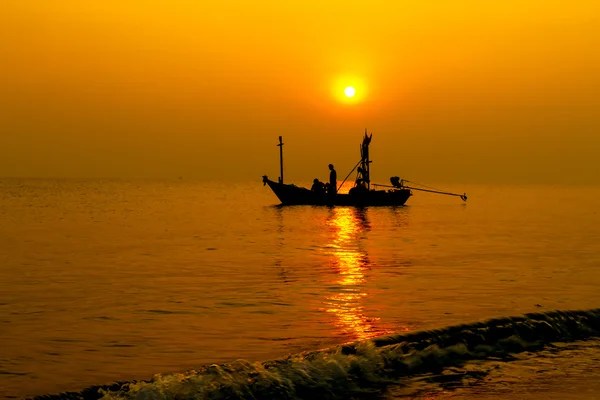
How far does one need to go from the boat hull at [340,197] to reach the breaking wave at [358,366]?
180 feet

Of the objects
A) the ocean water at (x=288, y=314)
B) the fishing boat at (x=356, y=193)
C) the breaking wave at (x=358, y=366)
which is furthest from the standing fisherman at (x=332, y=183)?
the breaking wave at (x=358, y=366)

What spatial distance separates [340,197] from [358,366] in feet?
194

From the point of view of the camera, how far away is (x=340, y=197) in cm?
7144

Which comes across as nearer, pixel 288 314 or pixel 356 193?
pixel 288 314

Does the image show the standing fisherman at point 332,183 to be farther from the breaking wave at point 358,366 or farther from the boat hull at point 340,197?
the breaking wave at point 358,366

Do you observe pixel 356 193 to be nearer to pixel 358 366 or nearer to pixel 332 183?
pixel 332 183

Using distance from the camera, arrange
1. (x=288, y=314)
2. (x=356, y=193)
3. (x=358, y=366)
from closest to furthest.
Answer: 1. (x=358, y=366)
2. (x=288, y=314)
3. (x=356, y=193)

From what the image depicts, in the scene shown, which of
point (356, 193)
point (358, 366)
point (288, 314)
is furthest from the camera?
point (356, 193)

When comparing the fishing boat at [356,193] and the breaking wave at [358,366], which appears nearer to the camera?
the breaking wave at [358,366]

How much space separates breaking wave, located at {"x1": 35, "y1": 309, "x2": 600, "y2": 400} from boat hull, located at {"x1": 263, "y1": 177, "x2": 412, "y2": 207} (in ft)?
180

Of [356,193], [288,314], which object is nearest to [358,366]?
[288,314]

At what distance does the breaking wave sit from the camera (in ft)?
36.7

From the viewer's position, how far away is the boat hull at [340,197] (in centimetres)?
7075

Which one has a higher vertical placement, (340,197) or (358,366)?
(340,197)
